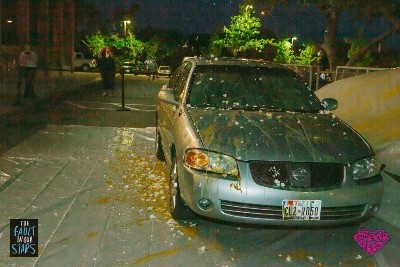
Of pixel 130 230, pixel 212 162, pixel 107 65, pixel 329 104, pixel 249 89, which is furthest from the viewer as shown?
pixel 107 65

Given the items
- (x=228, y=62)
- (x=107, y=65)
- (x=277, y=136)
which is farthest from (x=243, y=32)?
(x=277, y=136)

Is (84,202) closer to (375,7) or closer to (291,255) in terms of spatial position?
(291,255)

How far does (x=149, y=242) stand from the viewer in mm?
5133

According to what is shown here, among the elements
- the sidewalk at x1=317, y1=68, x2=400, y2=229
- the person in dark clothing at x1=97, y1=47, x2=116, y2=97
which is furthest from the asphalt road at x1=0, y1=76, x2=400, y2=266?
the person in dark clothing at x1=97, y1=47, x2=116, y2=97

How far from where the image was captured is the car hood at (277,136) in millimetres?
5016

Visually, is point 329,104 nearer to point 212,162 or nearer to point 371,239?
point 371,239

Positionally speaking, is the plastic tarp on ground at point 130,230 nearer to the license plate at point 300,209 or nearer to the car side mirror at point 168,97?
the license plate at point 300,209

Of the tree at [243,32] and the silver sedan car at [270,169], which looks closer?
the silver sedan car at [270,169]

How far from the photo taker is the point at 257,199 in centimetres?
483

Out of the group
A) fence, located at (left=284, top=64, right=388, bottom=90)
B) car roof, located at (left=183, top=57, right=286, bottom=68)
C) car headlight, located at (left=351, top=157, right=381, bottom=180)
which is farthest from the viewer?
fence, located at (left=284, top=64, right=388, bottom=90)

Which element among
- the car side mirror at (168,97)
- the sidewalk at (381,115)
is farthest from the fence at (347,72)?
the car side mirror at (168,97)

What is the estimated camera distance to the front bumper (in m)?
4.83

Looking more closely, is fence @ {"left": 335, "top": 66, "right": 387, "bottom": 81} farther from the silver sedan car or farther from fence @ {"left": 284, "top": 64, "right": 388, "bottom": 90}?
the silver sedan car

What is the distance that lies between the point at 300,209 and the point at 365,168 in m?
0.83
